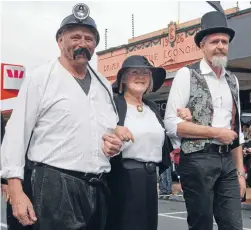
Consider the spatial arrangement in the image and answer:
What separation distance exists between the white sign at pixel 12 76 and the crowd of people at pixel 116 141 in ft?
13.2

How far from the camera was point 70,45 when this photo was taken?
9.72 ft

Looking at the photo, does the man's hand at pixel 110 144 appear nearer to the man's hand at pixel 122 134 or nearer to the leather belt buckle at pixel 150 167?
the man's hand at pixel 122 134

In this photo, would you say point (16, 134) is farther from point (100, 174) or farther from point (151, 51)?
point (151, 51)

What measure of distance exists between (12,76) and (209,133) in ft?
15.5

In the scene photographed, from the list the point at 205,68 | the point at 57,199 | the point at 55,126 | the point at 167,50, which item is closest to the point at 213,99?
the point at 205,68

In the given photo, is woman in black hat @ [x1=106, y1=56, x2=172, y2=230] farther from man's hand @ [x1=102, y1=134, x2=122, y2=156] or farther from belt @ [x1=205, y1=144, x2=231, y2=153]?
man's hand @ [x1=102, y1=134, x2=122, y2=156]

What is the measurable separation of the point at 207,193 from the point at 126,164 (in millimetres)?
589

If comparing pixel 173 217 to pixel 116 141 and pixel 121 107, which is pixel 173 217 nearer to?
pixel 121 107

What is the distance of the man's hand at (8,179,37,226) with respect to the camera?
269cm

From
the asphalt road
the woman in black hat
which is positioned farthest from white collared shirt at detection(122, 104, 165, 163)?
the asphalt road

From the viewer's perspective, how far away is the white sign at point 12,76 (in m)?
7.48

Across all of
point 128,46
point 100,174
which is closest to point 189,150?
point 100,174

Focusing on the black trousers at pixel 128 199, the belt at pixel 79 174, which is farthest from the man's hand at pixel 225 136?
the belt at pixel 79 174

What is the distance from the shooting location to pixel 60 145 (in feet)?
9.22
